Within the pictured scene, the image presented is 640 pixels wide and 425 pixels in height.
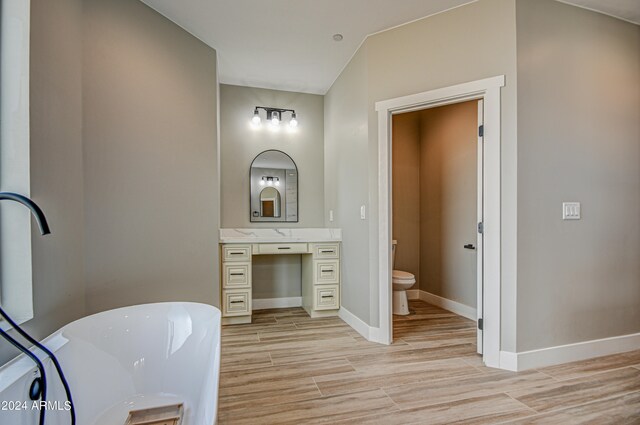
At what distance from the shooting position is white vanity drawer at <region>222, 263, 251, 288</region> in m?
3.43

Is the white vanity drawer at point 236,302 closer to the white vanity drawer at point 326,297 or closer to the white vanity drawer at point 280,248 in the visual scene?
the white vanity drawer at point 280,248

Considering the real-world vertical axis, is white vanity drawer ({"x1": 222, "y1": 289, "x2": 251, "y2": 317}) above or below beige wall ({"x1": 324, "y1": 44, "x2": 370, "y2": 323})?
below

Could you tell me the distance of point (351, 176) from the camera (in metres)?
3.38

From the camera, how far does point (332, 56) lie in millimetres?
3379

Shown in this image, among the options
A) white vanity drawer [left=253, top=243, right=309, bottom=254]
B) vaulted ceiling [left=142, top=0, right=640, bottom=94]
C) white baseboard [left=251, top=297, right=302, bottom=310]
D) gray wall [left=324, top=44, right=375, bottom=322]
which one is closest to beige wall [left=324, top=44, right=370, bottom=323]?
gray wall [left=324, top=44, right=375, bottom=322]

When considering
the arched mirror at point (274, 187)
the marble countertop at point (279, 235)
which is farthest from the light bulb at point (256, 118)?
the marble countertop at point (279, 235)

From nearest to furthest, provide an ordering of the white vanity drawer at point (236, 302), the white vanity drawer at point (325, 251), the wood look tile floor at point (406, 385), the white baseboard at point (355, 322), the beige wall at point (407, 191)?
the wood look tile floor at point (406, 385), the white baseboard at point (355, 322), the white vanity drawer at point (236, 302), the white vanity drawer at point (325, 251), the beige wall at point (407, 191)

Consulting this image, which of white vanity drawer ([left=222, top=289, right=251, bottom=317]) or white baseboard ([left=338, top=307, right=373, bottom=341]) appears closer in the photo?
white baseboard ([left=338, top=307, right=373, bottom=341])

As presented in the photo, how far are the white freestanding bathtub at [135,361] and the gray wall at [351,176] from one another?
1607 mm

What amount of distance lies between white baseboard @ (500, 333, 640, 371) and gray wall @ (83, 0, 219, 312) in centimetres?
260

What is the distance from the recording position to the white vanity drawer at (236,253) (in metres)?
3.45

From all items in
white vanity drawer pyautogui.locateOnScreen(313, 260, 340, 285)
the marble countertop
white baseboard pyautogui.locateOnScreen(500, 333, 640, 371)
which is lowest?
white baseboard pyautogui.locateOnScreen(500, 333, 640, 371)

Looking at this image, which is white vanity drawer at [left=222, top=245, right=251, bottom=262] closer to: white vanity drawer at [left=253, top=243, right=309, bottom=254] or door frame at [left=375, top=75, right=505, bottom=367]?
white vanity drawer at [left=253, top=243, right=309, bottom=254]

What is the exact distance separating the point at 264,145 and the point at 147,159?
1.73 metres
